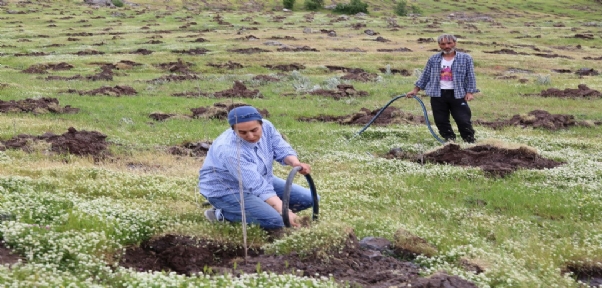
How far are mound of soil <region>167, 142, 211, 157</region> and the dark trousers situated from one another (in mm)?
6749

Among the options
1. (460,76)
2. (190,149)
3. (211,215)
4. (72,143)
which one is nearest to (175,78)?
(190,149)

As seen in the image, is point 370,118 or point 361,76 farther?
point 361,76

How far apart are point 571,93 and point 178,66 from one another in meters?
23.5

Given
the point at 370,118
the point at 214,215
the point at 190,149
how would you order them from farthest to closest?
the point at 370,118 < the point at 190,149 < the point at 214,215

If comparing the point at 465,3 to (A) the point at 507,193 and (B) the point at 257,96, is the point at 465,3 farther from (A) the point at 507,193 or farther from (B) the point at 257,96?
(A) the point at 507,193

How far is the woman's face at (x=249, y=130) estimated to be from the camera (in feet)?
27.0

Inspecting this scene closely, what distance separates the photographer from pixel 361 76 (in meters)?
34.6

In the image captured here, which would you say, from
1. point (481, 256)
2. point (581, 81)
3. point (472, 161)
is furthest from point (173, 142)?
point (581, 81)

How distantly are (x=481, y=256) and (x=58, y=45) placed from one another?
2051 inches

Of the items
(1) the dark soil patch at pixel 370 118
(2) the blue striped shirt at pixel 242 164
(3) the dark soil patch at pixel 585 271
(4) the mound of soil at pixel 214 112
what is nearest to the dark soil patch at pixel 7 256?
(2) the blue striped shirt at pixel 242 164

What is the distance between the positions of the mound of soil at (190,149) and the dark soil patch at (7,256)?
8.35 metres

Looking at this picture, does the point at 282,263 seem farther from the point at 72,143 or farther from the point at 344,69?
the point at 344,69

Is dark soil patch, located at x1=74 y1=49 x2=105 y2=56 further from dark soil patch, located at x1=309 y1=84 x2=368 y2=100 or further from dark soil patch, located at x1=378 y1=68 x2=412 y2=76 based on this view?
dark soil patch, located at x1=309 y1=84 x2=368 y2=100

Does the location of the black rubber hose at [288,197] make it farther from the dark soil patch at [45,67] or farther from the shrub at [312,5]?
the shrub at [312,5]
